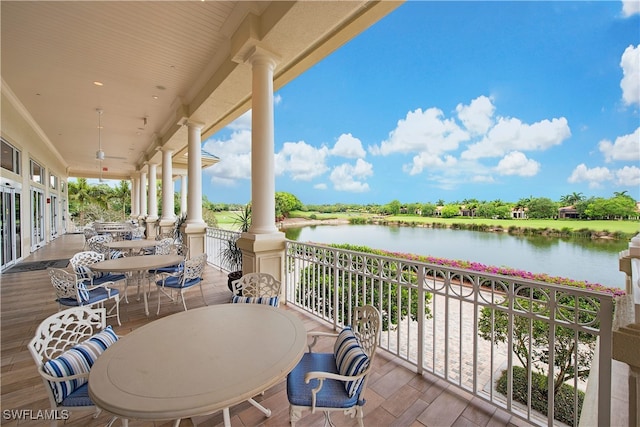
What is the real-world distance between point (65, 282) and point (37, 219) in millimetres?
9179

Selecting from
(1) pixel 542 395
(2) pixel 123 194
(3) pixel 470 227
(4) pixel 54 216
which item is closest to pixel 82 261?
(1) pixel 542 395

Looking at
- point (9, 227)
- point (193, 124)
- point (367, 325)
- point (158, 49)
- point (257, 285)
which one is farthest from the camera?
point (9, 227)

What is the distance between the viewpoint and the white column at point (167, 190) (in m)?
7.68

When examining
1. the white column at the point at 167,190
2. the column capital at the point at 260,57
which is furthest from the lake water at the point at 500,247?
the white column at the point at 167,190

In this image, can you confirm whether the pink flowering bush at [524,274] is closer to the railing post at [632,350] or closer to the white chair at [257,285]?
the railing post at [632,350]

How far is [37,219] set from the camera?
895 cm

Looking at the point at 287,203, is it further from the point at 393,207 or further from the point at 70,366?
A: the point at 70,366

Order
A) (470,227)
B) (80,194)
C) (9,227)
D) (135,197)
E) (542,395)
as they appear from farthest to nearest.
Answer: (80,194) < (135,197) < (9,227) < (470,227) < (542,395)

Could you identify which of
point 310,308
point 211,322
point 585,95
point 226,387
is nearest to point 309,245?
point 310,308

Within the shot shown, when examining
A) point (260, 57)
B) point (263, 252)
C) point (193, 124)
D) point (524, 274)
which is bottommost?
point (524, 274)

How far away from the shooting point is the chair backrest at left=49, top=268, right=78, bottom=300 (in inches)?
112

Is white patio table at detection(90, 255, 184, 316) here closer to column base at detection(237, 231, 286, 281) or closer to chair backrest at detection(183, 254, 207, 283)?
chair backrest at detection(183, 254, 207, 283)

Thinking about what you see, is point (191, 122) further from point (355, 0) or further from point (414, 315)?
point (414, 315)

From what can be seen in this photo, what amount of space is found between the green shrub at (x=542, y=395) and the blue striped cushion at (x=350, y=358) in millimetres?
2582
